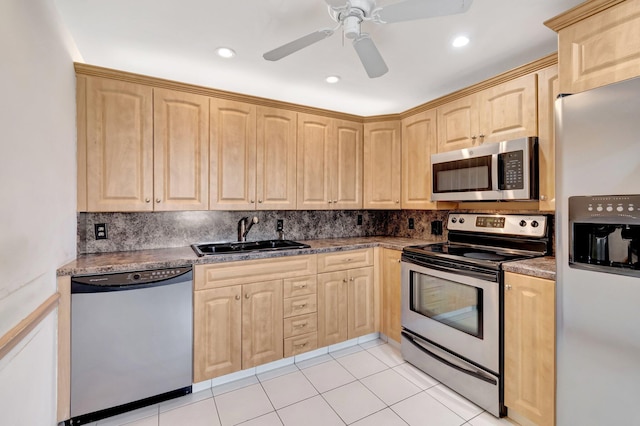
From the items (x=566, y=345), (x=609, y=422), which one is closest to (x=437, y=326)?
(x=566, y=345)

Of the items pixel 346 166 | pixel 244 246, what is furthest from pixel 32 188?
pixel 346 166

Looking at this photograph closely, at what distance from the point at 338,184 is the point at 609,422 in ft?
7.77

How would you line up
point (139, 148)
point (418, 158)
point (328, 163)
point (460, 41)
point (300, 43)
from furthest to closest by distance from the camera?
point (328, 163) → point (418, 158) → point (139, 148) → point (460, 41) → point (300, 43)

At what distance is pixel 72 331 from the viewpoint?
5.57 ft

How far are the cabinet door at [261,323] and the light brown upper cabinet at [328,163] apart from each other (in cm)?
88

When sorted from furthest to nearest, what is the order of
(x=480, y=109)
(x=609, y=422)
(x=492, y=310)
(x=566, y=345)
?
1. (x=480, y=109)
2. (x=492, y=310)
3. (x=566, y=345)
4. (x=609, y=422)

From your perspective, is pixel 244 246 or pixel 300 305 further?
pixel 244 246

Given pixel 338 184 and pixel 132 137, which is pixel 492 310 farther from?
pixel 132 137

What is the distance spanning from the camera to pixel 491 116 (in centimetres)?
220

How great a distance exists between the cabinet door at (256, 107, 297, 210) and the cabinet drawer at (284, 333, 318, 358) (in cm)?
113

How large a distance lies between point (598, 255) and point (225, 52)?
2.50m

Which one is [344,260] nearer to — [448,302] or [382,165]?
[448,302]

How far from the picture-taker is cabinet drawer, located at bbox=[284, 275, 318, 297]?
2373 mm

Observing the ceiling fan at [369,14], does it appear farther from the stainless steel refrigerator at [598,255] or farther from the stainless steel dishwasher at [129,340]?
the stainless steel dishwasher at [129,340]
